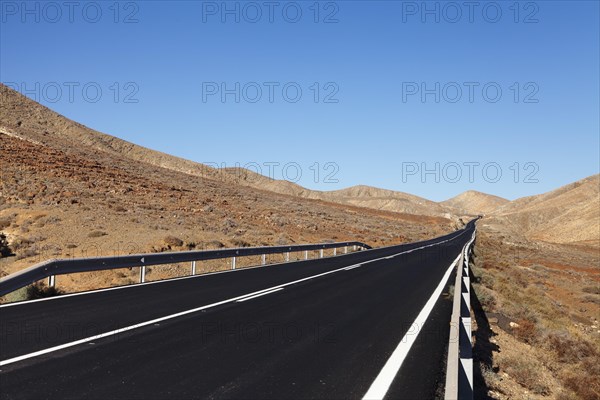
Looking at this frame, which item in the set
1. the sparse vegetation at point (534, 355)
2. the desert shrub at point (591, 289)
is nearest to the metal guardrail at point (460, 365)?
the sparse vegetation at point (534, 355)

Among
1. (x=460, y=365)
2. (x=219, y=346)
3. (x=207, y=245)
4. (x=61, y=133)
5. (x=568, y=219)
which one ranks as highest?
(x=61, y=133)

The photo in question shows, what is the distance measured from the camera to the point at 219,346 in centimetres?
699

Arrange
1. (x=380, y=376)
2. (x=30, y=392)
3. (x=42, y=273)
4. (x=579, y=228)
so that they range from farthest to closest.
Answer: (x=579, y=228)
(x=42, y=273)
(x=380, y=376)
(x=30, y=392)

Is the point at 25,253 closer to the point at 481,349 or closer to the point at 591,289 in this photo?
the point at 481,349

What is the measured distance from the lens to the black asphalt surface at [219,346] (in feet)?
17.2

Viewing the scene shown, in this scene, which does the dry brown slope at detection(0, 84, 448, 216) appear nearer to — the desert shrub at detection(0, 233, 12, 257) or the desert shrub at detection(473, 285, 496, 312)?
the desert shrub at detection(0, 233, 12, 257)

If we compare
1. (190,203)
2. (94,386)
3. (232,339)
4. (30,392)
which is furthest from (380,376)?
(190,203)

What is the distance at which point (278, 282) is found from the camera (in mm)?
15141

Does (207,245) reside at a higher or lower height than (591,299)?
higher

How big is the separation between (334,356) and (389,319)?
11.0 feet

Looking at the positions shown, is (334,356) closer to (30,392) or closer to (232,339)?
(232,339)

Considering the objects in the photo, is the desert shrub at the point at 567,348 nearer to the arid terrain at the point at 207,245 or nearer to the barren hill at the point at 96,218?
the arid terrain at the point at 207,245

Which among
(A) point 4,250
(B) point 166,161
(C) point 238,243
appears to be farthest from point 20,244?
(B) point 166,161

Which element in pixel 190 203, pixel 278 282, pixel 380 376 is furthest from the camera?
pixel 190 203
